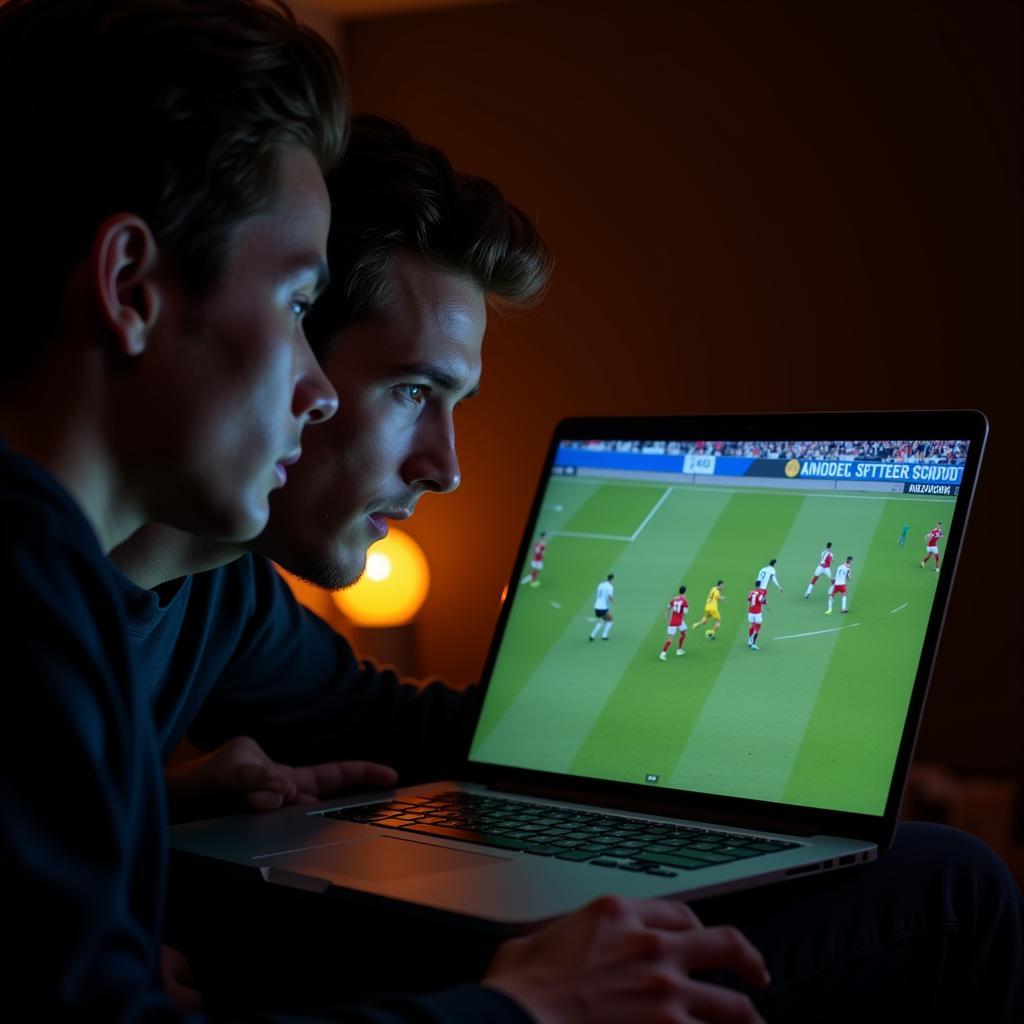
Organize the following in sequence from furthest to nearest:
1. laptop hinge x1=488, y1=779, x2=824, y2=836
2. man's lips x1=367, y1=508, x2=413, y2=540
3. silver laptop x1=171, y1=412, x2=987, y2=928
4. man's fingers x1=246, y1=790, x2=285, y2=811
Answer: man's lips x1=367, y1=508, x2=413, y2=540 < man's fingers x1=246, y1=790, x2=285, y2=811 < laptop hinge x1=488, y1=779, x2=824, y2=836 < silver laptop x1=171, y1=412, x2=987, y2=928

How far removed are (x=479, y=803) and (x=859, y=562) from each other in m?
0.40

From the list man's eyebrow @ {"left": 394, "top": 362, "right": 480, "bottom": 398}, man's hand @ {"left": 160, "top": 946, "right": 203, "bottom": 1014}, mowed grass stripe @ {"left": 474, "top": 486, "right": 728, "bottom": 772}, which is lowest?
man's hand @ {"left": 160, "top": 946, "right": 203, "bottom": 1014}

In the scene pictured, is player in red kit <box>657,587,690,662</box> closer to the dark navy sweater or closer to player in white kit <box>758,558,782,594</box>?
player in white kit <box>758,558,782,594</box>

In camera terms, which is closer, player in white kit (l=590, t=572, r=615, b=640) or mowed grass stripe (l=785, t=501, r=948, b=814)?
mowed grass stripe (l=785, t=501, r=948, b=814)

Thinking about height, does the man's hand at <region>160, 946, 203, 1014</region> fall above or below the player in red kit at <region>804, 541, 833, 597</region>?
below

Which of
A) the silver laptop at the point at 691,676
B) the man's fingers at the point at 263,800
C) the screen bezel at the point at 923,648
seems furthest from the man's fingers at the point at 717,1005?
the man's fingers at the point at 263,800

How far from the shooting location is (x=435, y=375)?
1228 mm

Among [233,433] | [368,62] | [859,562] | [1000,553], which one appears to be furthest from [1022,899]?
[368,62]

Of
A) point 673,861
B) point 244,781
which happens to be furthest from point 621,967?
point 244,781

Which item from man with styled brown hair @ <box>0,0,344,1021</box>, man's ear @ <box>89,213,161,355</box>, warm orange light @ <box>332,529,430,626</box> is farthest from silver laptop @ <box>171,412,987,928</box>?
warm orange light @ <box>332,529,430,626</box>

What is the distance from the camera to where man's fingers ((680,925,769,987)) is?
2.24ft

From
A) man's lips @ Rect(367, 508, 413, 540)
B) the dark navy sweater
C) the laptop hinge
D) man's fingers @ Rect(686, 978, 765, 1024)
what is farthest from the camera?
man's lips @ Rect(367, 508, 413, 540)

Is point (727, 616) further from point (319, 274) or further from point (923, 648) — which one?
point (319, 274)

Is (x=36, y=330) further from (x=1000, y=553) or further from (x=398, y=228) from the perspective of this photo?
(x=1000, y=553)
